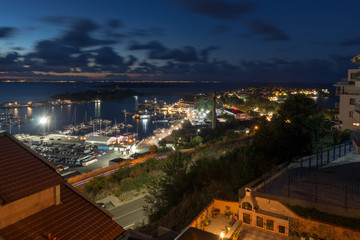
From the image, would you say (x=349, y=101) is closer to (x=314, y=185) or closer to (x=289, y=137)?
(x=289, y=137)

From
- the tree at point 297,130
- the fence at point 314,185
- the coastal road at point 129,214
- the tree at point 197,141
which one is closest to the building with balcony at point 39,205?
the fence at point 314,185

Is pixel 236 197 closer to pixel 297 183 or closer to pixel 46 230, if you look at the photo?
pixel 297 183

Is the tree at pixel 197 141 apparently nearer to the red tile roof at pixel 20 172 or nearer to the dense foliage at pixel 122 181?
the dense foliage at pixel 122 181

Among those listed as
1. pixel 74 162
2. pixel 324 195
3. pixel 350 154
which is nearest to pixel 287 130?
pixel 350 154

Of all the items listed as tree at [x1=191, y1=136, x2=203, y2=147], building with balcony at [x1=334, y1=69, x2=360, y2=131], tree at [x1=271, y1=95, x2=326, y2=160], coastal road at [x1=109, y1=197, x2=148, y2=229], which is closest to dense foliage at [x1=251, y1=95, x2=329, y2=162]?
tree at [x1=271, y1=95, x2=326, y2=160]

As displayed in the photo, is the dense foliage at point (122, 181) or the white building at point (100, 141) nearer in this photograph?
the dense foliage at point (122, 181)

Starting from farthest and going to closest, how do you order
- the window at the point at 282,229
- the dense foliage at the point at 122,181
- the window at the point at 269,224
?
the dense foliage at the point at 122,181 < the window at the point at 269,224 < the window at the point at 282,229

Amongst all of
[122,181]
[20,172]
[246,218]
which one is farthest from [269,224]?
[122,181]
